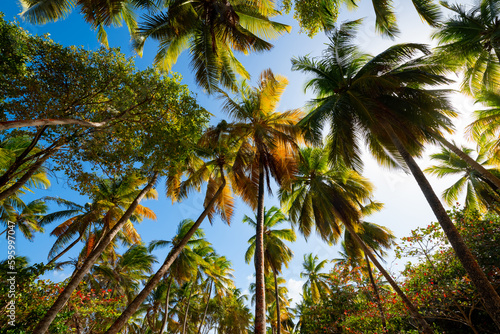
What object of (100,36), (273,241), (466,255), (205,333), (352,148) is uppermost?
(100,36)

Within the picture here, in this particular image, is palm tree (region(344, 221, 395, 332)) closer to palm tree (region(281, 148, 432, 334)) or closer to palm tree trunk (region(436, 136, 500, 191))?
palm tree (region(281, 148, 432, 334))

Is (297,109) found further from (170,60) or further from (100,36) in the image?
(100,36)

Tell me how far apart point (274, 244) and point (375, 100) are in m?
12.1

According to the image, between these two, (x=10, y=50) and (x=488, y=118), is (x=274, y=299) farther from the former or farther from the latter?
(x=10, y=50)

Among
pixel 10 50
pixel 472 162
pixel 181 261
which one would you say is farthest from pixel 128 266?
pixel 472 162

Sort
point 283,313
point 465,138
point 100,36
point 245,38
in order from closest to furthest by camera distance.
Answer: point 245,38 → point 100,36 → point 465,138 → point 283,313

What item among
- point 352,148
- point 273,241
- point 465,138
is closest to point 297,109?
point 352,148

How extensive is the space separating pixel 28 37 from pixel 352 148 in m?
10.6

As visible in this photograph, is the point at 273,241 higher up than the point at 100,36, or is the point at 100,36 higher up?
the point at 100,36

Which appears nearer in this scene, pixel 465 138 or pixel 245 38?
pixel 245 38

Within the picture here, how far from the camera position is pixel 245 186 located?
11.2m

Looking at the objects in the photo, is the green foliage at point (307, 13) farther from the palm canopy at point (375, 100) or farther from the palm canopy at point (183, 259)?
the palm canopy at point (183, 259)

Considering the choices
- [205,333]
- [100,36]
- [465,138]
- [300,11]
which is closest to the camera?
[300,11]

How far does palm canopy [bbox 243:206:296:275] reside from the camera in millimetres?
16953
